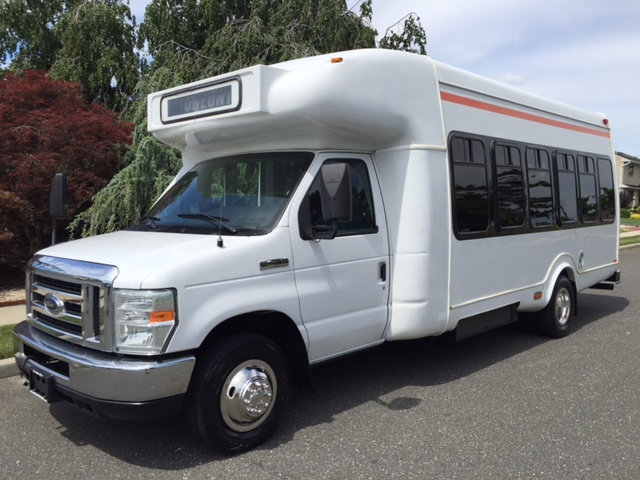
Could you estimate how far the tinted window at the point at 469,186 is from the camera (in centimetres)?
533

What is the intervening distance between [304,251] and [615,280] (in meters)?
6.24

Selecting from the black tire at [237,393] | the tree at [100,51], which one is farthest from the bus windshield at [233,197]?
the tree at [100,51]

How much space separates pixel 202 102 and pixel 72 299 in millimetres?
1925

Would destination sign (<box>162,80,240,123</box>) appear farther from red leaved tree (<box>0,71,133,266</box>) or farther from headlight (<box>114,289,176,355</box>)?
red leaved tree (<box>0,71,133,266</box>)

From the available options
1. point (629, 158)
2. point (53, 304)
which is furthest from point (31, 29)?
point (629, 158)

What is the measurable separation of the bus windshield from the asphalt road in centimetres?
156

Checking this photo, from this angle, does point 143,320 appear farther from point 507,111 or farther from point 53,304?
point 507,111

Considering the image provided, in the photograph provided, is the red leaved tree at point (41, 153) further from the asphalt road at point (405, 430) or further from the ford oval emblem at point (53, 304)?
the ford oval emblem at point (53, 304)

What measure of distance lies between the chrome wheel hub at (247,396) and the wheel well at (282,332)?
0.91 ft

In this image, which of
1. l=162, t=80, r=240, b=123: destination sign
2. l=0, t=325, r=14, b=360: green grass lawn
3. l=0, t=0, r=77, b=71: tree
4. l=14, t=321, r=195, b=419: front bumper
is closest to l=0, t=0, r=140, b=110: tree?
l=0, t=0, r=77, b=71: tree

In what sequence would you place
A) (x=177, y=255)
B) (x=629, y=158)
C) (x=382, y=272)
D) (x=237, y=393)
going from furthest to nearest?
1. (x=629, y=158)
2. (x=382, y=272)
3. (x=237, y=393)
4. (x=177, y=255)

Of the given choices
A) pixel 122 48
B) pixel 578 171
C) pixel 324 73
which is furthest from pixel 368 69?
pixel 122 48

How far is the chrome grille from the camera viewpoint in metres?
3.51

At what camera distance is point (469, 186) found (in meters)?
5.53
